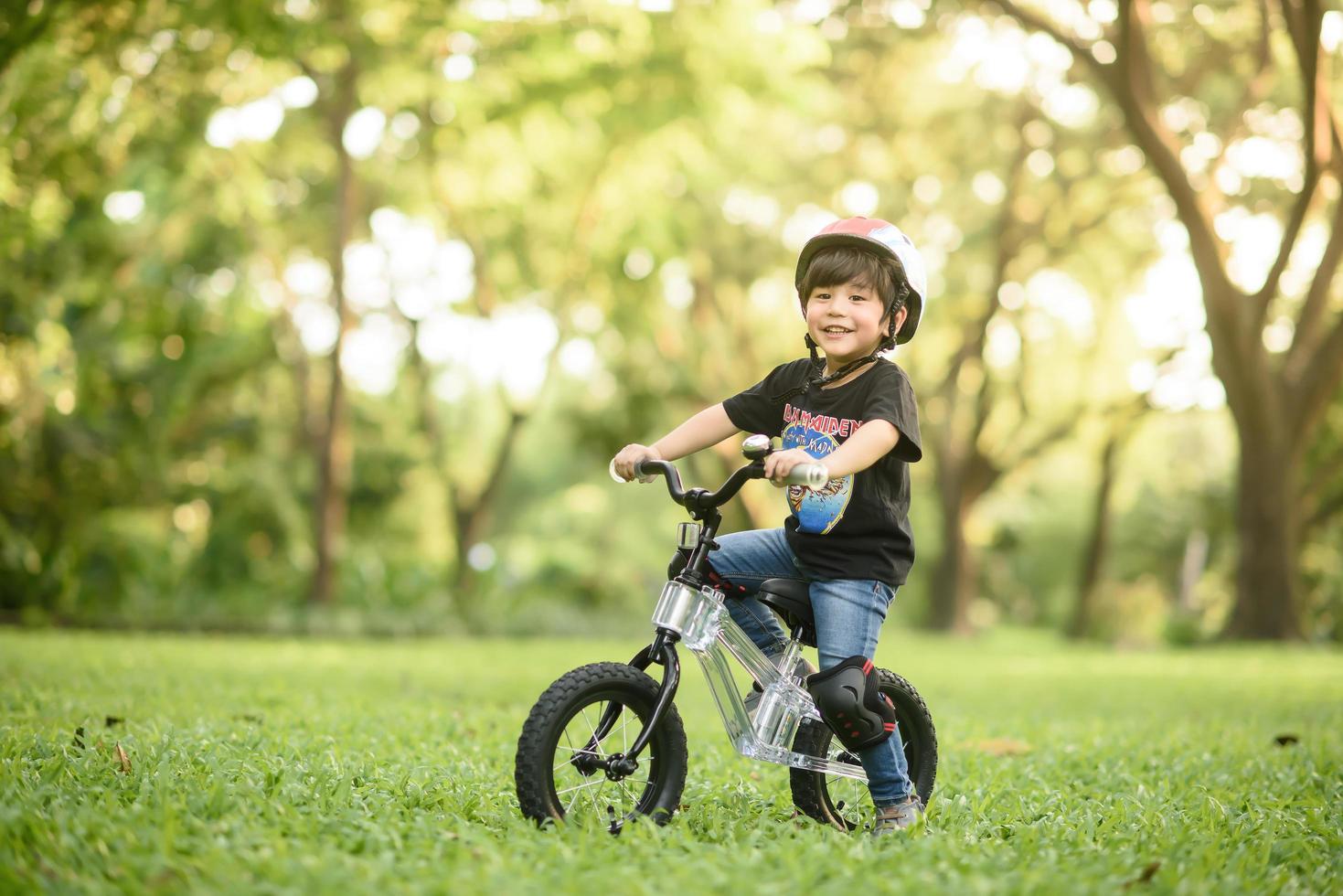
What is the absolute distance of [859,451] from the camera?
3541mm

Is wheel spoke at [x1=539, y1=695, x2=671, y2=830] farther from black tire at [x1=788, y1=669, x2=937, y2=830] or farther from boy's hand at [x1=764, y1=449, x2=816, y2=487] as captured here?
boy's hand at [x1=764, y1=449, x2=816, y2=487]

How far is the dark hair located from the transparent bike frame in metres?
1.06

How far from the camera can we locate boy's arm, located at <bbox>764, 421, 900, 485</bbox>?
3.44 metres

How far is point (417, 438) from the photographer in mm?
23969

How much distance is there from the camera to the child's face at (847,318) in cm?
383

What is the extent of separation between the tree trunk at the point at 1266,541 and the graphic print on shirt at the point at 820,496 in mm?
14152

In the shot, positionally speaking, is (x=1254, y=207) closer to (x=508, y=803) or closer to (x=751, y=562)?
(x=751, y=562)

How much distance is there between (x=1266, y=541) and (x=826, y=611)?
15.0 m

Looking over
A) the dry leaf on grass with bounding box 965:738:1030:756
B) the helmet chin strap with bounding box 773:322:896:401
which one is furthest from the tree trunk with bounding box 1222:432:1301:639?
the helmet chin strap with bounding box 773:322:896:401

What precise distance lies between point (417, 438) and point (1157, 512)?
989 inches

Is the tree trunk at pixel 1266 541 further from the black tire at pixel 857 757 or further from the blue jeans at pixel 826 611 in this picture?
the blue jeans at pixel 826 611

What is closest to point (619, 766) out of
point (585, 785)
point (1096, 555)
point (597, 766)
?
point (597, 766)

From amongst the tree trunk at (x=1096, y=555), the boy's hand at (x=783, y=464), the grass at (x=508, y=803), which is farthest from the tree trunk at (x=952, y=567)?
the boy's hand at (x=783, y=464)

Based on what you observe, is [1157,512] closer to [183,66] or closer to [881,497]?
[183,66]
